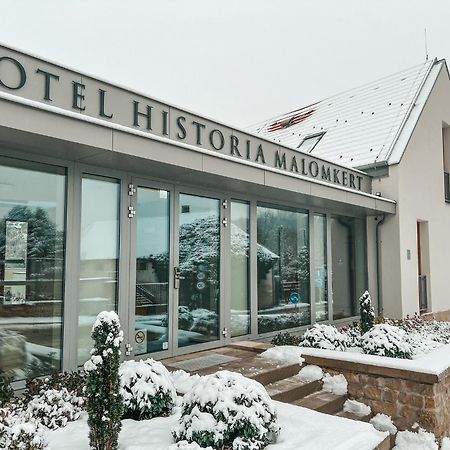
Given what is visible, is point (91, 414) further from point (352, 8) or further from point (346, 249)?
point (352, 8)

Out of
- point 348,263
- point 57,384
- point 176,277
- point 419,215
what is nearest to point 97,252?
point 176,277

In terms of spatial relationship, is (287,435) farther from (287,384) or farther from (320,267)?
(320,267)

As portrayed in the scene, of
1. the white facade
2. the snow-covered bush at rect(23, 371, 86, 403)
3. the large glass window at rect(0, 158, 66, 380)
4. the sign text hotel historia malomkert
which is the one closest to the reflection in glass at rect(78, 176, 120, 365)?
the large glass window at rect(0, 158, 66, 380)

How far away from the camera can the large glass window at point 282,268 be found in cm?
753

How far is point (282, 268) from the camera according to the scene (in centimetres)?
792

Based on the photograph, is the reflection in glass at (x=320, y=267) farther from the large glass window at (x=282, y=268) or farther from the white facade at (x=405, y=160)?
the white facade at (x=405, y=160)

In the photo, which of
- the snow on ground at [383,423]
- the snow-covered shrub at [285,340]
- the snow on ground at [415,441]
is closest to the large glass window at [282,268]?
the snow-covered shrub at [285,340]

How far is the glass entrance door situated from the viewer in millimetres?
5590

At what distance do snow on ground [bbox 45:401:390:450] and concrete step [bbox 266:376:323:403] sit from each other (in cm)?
66

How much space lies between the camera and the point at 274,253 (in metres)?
7.79

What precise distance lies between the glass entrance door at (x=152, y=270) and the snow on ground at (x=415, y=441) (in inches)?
117

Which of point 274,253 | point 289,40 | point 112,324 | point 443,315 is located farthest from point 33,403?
point 289,40

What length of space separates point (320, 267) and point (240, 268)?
7.73ft

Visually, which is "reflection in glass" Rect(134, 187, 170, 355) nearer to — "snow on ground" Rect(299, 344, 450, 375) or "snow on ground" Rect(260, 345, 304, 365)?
"snow on ground" Rect(260, 345, 304, 365)
